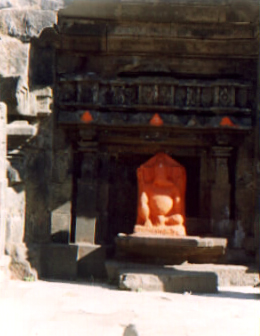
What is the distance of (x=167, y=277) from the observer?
6832 mm

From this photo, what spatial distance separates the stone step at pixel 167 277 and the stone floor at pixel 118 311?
0.21 metres

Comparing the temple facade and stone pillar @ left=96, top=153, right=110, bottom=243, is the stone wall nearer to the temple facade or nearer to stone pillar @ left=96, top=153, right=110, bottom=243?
the temple facade

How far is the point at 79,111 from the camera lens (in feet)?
26.0

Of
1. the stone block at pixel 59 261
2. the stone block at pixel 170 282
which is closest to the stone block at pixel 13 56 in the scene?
the stone block at pixel 59 261

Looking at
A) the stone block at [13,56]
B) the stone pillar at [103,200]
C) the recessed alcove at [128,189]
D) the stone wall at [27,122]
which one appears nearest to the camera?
the stone wall at [27,122]

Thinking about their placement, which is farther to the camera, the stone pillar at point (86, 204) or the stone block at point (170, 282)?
the stone pillar at point (86, 204)

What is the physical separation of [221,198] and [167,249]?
4.38 ft

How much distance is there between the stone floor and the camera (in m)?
4.29

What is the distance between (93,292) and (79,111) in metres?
2.95

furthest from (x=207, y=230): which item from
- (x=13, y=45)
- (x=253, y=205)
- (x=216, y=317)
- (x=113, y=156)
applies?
(x=13, y=45)

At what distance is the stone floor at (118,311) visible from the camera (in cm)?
429

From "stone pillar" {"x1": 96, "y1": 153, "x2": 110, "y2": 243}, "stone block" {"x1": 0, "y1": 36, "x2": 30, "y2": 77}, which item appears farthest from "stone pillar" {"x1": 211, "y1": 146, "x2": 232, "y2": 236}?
"stone block" {"x1": 0, "y1": 36, "x2": 30, "y2": 77}

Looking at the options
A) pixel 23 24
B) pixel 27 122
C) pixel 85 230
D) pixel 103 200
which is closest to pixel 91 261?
pixel 85 230

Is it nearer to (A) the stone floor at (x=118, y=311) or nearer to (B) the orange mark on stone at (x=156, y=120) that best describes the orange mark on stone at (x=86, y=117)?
(B) the orange mark on stone at (x=156, y=120)
